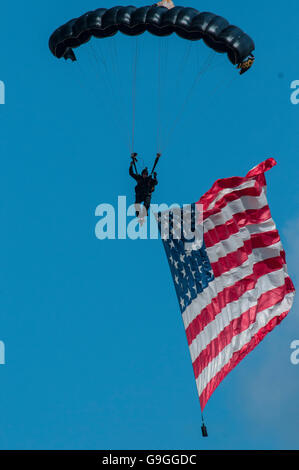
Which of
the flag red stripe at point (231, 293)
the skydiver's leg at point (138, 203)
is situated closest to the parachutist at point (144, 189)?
the skydiver's leg at point (138, 203)

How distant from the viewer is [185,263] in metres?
37.0

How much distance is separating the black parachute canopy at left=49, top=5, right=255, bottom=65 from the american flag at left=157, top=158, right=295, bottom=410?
4.56 metres

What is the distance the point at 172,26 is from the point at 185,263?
769 centimetres

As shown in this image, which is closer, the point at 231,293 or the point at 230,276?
the point at 231,293

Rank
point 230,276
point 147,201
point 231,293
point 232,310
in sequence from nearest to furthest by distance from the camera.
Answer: point 232,310 < point 231,293 < point 230,276 < point 147,201

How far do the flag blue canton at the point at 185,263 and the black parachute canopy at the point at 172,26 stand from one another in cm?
555

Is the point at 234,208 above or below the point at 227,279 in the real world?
above

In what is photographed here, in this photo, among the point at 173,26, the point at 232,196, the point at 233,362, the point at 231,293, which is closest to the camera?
the point at 233,362

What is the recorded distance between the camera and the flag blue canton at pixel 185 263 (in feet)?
120

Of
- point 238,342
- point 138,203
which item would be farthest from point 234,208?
point 238,342

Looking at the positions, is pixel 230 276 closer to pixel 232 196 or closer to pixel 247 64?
pixel 232 196
